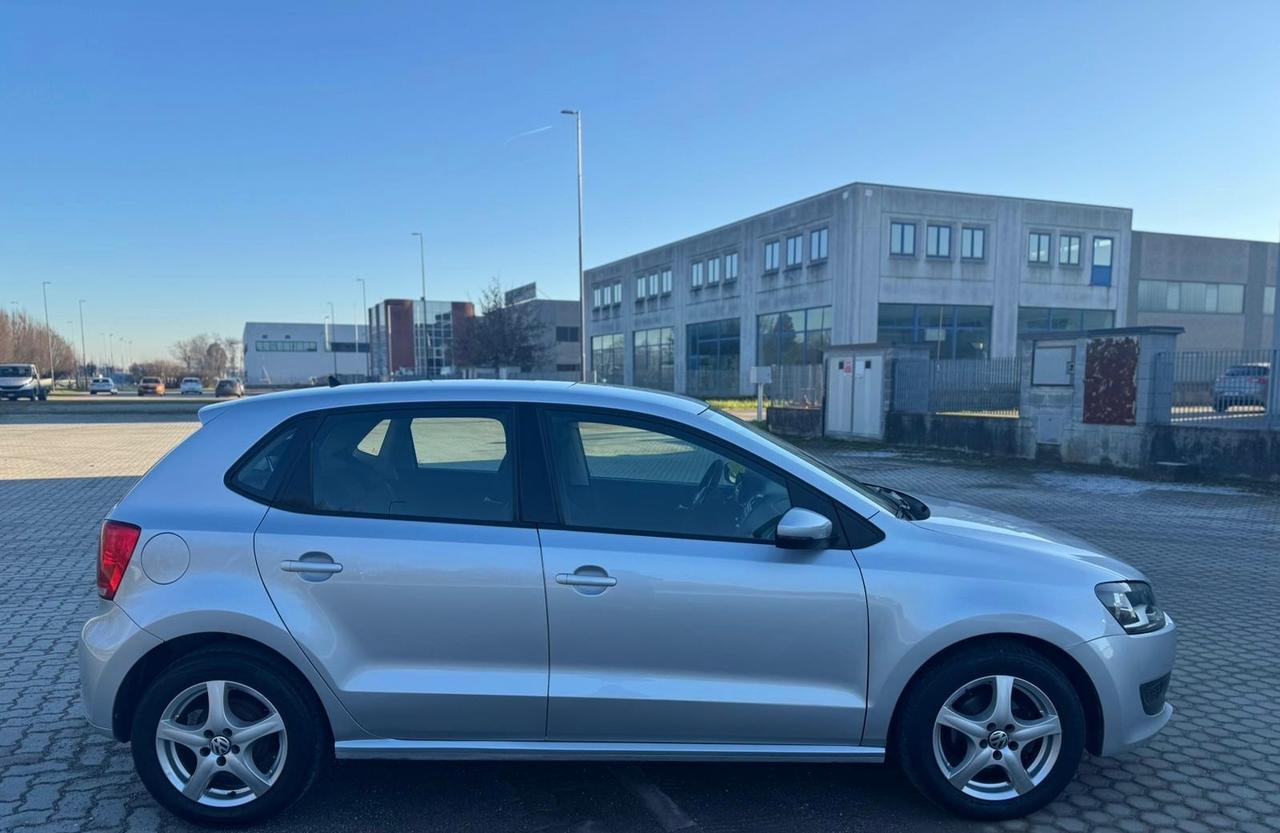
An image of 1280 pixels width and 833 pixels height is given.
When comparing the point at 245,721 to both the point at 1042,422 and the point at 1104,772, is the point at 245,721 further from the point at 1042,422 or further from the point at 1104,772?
the point at 1042,422

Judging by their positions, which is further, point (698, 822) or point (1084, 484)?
point (1084, 484)

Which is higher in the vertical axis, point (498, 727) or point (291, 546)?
point (291, 546)

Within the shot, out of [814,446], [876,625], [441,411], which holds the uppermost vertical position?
[441,411]

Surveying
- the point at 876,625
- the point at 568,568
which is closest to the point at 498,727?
the point at 568,568

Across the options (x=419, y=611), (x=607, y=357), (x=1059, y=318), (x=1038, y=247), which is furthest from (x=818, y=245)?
(x=419, y=611)

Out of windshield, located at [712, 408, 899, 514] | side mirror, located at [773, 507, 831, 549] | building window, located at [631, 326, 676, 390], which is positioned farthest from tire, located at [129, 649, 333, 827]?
building window, located at [631, 326, 676, 390]

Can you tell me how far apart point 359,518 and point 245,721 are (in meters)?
0.87

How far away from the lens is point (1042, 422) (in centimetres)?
1455

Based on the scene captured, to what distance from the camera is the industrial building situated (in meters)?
35.5

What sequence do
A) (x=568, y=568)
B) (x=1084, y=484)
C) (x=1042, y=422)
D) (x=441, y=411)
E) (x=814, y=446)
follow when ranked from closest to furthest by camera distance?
(x=568, y=568), (x=441, y=411), (x=1084, y=484), (x=1042, y=422), (x=814, y=446)

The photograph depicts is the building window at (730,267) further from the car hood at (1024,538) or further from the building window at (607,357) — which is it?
the car hood at (1024,538)

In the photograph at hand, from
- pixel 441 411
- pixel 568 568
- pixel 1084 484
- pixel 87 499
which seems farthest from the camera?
pixel 1084 484

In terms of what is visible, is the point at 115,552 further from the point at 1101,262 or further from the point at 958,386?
the point at 1101,262

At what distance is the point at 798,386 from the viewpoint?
21.3m
